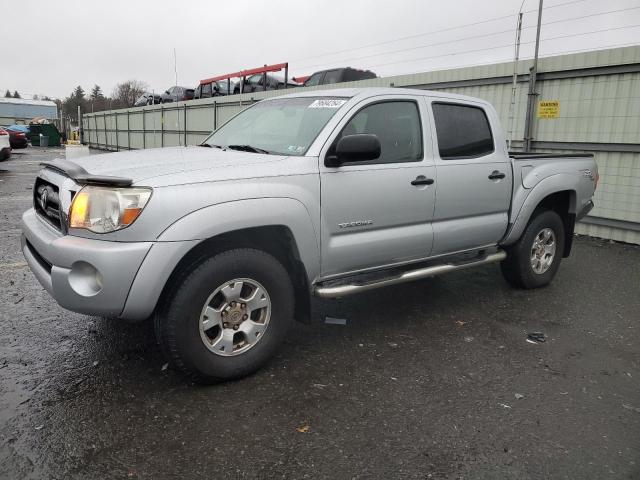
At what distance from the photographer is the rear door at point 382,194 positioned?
3490 millimetres

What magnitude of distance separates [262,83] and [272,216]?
55.6 feet

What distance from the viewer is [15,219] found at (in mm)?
8336

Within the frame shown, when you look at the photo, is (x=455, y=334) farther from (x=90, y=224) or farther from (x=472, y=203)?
(x=90, y=224)

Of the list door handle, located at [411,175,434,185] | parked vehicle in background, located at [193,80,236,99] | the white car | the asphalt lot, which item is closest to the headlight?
the asphalt lot

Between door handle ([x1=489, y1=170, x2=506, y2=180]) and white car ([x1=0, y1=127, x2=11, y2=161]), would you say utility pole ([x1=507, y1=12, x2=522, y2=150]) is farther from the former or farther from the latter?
white car ([x1=0, y1=127, x2=11, y2=161])

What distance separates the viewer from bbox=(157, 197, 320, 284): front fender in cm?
284

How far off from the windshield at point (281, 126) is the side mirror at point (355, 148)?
0.76ft

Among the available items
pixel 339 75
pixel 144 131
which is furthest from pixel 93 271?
pixel 144 131

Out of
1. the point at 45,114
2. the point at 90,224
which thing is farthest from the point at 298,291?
the point at 45,114

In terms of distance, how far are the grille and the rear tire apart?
13.2 ft

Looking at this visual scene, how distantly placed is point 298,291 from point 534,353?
6.12ft

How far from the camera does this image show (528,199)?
4.87 metres

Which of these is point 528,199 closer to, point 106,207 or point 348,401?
point 348,401

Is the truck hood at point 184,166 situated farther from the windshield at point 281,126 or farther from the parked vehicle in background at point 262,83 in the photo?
the parked vehicle in background at point 262,83
